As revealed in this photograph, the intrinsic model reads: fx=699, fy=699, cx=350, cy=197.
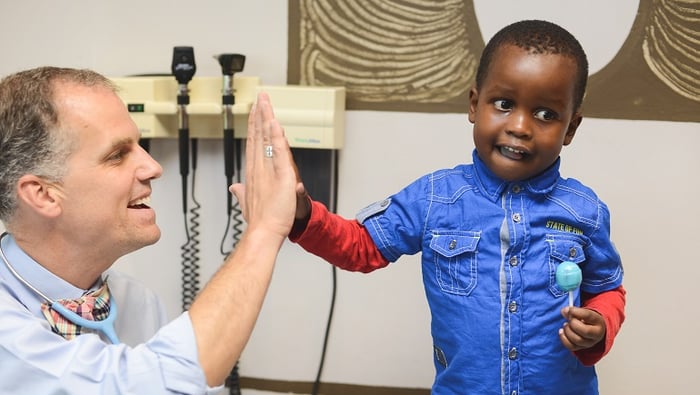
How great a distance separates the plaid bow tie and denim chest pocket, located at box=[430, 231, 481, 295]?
0.60 m

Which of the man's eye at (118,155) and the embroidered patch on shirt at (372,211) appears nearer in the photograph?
the man's eye at (118,155)

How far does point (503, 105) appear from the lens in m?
1.25

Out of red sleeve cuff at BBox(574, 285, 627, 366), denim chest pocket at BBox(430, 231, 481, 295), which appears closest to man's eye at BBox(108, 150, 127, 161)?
denim chest pocket at BBox(430, 231, 481, 295)

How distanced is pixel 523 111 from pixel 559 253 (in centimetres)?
27

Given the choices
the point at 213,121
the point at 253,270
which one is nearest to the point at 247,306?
the point at 253,270

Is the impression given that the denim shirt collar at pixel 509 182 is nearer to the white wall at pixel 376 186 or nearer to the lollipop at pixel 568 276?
the lollipop at pixel 568 276

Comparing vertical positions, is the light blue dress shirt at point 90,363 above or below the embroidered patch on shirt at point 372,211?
below

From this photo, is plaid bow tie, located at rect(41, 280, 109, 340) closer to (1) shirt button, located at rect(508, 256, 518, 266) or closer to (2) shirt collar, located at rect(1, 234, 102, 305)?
(2) shirt collar, located at rect(1, 234, 102, 305)

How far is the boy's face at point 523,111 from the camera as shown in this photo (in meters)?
1.21

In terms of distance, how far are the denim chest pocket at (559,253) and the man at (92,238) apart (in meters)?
0.49

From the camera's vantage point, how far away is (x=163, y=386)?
0.97 m

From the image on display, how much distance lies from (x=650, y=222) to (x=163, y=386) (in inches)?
56.9


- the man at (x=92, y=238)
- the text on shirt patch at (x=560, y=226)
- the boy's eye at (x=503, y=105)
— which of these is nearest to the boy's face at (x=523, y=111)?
the boy's eye at (x=503, y=105)

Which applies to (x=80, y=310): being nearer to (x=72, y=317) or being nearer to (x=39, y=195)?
(x=72, y=317)
